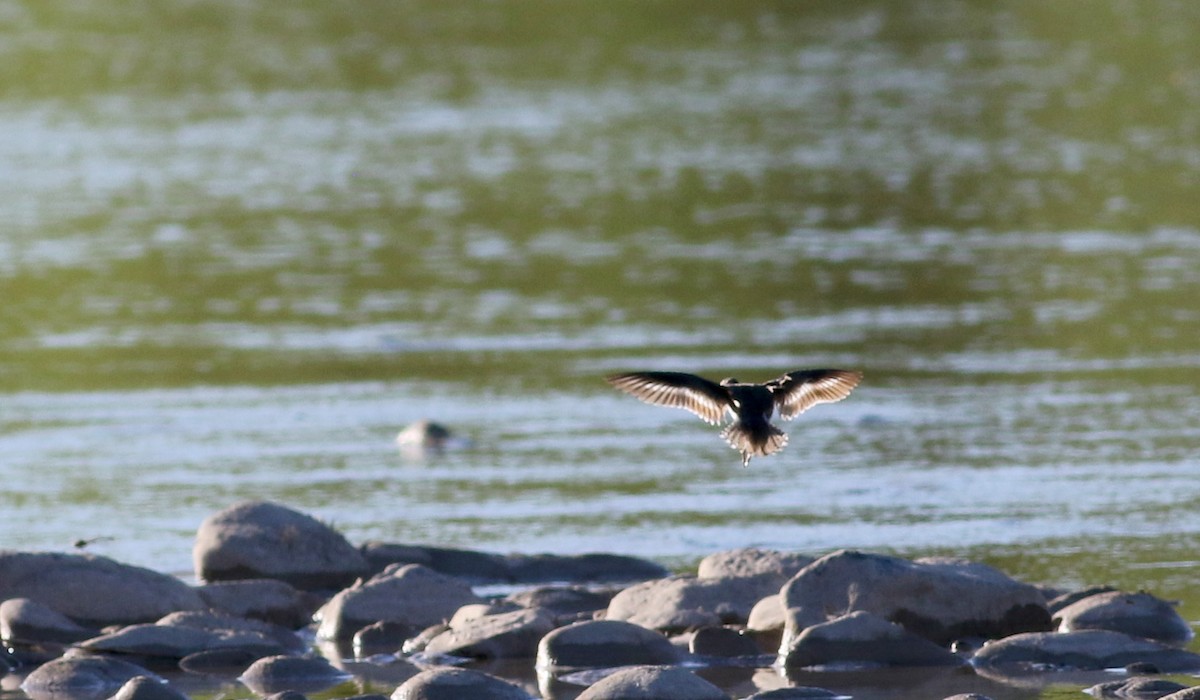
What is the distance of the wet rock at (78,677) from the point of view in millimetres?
10289

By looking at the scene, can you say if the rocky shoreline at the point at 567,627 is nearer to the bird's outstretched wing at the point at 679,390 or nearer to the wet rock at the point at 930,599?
the wet rock at the point at 930,599

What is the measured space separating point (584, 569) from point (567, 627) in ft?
5.73

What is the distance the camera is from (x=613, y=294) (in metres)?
21.9

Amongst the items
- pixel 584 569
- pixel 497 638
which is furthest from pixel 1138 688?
pixel 584 569

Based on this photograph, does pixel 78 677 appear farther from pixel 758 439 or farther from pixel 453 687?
pixel 758 439

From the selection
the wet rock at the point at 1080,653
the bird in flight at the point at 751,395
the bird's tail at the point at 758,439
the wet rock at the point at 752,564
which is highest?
the bird in flight at the point at 751,395

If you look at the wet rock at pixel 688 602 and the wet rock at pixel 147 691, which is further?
the wet rock at pixel 688 602

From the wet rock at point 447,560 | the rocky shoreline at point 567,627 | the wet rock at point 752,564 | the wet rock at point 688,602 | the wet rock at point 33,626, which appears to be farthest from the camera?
the wet rock at point 447,560

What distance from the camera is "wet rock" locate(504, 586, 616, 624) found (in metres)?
11.6

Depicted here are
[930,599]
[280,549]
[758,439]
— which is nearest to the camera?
[758,439]

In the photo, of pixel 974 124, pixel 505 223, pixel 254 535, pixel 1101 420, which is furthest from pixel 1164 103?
pixel 254 535

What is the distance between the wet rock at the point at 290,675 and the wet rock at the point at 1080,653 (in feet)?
10.1

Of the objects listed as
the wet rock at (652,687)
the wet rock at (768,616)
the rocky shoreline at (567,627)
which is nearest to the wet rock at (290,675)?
the rocky shoreline at (567,627)

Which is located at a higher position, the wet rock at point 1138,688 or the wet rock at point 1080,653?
the wet rock at point 1080,653
